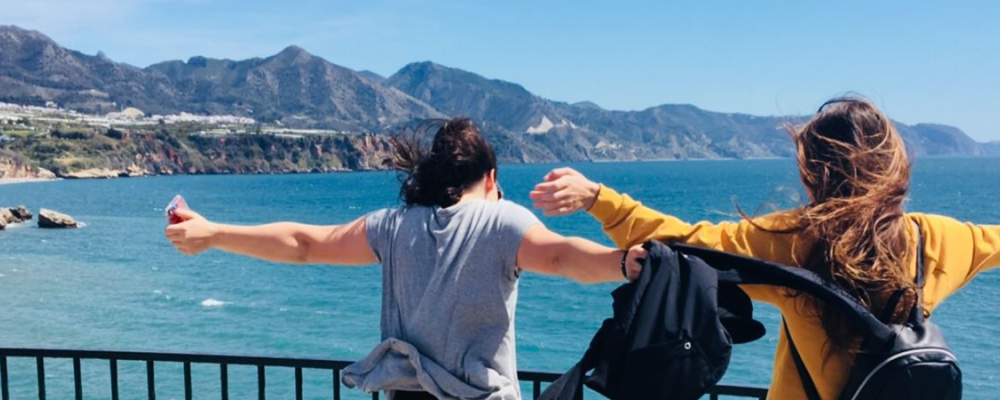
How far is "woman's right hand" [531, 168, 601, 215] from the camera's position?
224 centimetres

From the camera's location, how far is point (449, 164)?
2531 millimetres

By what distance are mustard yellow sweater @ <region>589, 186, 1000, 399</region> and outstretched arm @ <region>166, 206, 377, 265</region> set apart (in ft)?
2.62

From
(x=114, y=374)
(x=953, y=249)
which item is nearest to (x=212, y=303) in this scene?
(x=114, y=374)

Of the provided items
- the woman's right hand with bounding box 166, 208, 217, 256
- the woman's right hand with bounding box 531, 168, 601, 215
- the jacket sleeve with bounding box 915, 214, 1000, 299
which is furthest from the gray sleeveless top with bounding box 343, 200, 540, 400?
the jacket sleeve with bounding box 915, 214, 1000, 299

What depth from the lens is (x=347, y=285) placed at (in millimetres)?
37594

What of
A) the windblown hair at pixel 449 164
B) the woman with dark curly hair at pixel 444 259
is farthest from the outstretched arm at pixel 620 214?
the windblown hair at pixel 449 164

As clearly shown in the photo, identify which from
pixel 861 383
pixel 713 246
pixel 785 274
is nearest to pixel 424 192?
pixel 713 246

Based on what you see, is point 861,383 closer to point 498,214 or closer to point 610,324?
point 610,324

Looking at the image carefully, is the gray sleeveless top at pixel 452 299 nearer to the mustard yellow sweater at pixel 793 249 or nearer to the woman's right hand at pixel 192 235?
the mustard yellow sweater at pixel 793 249

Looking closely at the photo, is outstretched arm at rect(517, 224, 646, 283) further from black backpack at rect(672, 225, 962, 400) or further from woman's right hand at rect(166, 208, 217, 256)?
woman's right hand at rect(166, 208, 217, 256)

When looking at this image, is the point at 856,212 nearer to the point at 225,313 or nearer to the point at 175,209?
the point at 175,209

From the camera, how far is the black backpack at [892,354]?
1953 mm

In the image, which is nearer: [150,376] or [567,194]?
[567,194]

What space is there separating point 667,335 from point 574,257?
0.34 metres
